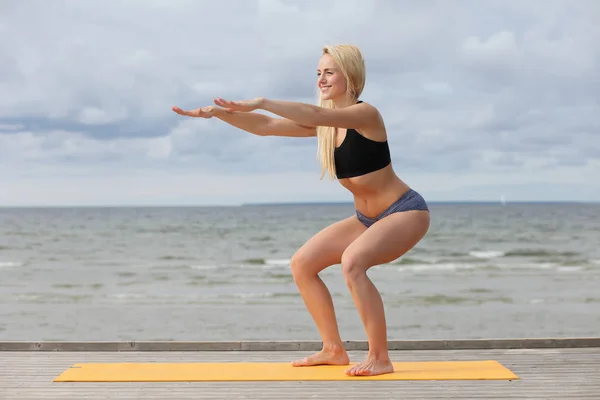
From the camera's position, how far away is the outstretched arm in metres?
3.37

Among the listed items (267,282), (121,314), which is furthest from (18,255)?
(121,314)

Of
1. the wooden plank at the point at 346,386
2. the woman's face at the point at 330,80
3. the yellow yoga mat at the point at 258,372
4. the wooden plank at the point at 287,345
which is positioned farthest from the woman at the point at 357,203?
the wooden plank at the point at 287,345

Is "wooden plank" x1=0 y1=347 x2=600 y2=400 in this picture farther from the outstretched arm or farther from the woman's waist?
the outstretched arm

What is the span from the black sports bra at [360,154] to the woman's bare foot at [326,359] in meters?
0.84

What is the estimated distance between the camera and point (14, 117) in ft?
110

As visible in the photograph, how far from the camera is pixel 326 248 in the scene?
12.9 ft

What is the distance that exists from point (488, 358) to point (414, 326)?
6.91 meters

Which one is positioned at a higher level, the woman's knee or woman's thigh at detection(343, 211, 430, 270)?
woman's thigh at detection(343, 211, 430, 270)

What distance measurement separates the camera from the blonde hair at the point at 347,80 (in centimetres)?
386

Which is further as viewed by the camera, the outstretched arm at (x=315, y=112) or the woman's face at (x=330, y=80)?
the woman's face at (x=330, y=80)

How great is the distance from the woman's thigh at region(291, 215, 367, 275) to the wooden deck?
1.89 feet

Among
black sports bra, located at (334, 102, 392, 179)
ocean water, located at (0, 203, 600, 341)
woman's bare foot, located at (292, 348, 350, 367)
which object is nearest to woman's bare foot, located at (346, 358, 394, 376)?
woman's bare foot, located at (292, 348, 350, 367)

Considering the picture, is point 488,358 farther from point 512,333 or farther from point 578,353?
point 512,333

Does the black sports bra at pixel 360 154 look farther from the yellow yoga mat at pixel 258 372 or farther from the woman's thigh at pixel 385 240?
the yellow yoga mat at pixel 258 372
